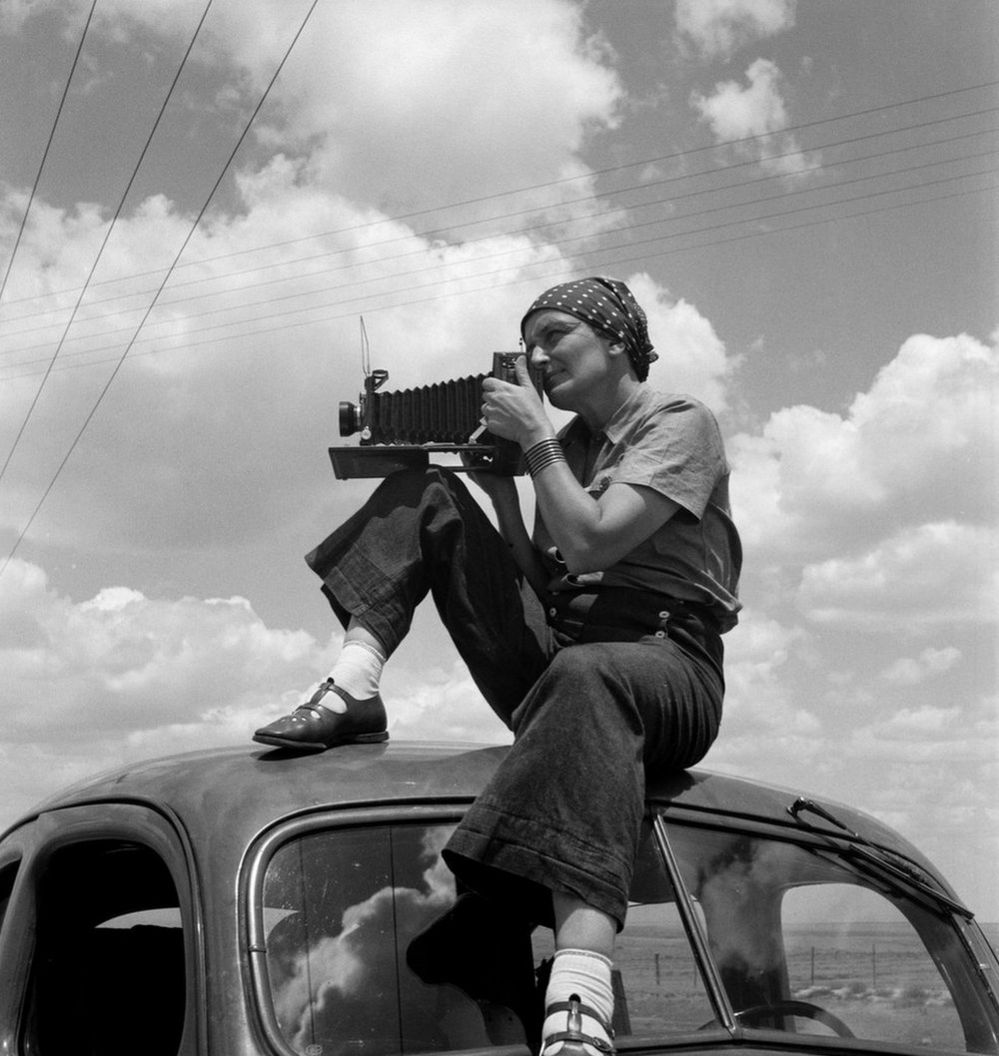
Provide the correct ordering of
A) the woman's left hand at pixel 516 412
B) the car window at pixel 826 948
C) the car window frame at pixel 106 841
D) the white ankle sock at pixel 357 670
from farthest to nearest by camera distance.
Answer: the woman's left hand at pixel 516 412 → the white ankle sock at pixel 357 670 → the car window at pixel 826 948 → the car window frame at pixel 106 841

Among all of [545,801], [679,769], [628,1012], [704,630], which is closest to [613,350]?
[704,630]

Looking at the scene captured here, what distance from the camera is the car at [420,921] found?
271 centimetres

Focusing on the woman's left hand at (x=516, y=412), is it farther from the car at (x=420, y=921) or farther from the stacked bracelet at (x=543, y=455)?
the car at (x=420, y=921)

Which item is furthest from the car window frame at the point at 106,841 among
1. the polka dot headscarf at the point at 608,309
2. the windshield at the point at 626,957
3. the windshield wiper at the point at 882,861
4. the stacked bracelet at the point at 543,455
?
the polka dot headscarf at the point at 608,309

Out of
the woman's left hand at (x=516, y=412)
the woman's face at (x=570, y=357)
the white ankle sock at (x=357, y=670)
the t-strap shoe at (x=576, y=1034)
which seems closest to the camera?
the t-strap shoe at (x=576, y=1034)

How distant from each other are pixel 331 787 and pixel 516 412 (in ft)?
3.45

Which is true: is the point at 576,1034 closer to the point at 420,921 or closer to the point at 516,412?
the point at 420,921

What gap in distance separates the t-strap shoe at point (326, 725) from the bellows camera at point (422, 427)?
587mm

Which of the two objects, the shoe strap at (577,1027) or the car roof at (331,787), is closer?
the shoe strap at (577,1027)

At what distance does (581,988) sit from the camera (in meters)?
2.62

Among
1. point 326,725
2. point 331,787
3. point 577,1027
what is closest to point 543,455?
point 326,725

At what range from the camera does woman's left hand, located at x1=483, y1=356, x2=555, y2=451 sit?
3.50 metres

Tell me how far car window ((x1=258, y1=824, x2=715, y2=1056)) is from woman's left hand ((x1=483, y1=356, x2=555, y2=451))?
3.30 feet

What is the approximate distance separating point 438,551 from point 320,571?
289mm
